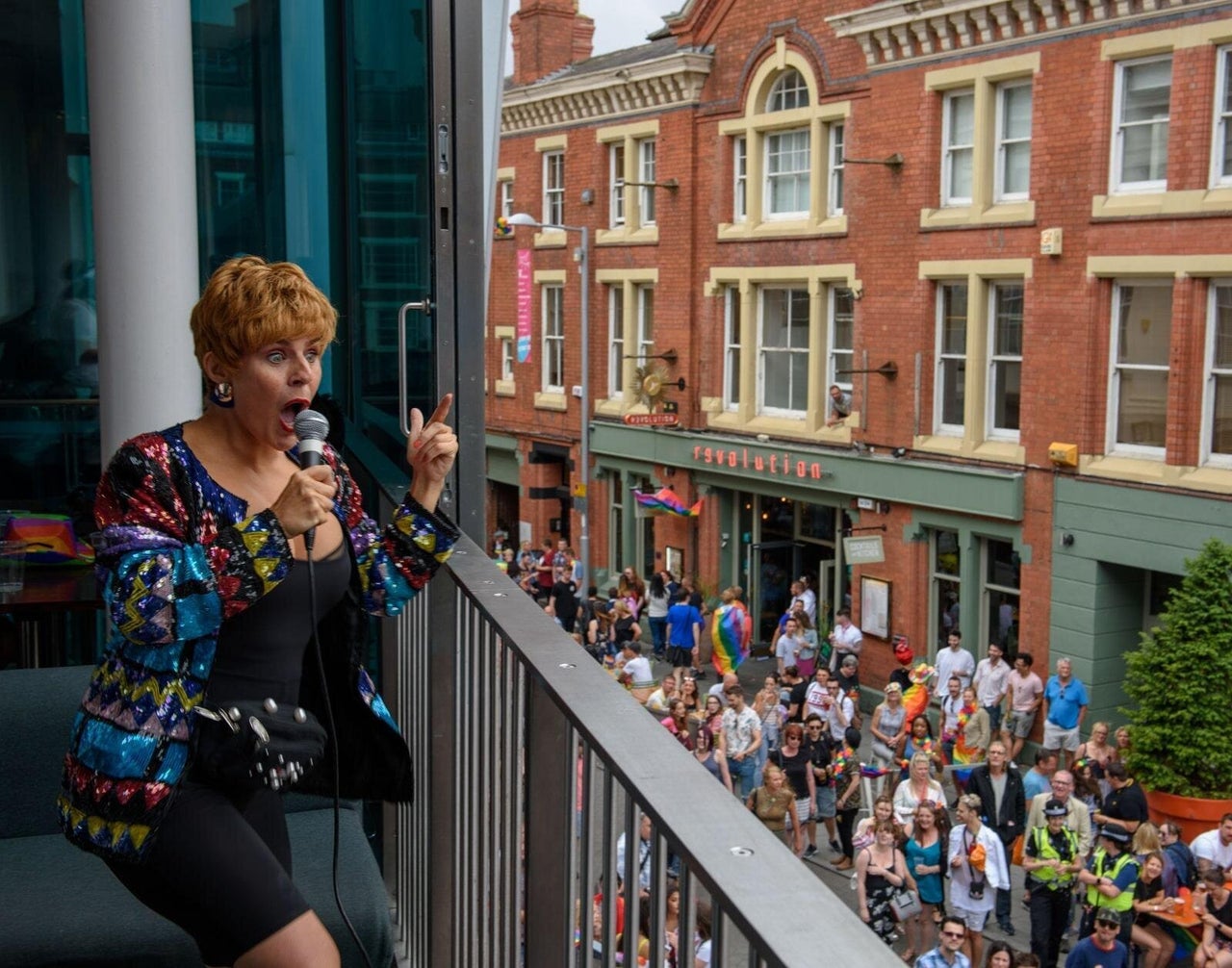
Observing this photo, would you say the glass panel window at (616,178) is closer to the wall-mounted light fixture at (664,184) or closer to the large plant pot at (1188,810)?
the wall-mounted light fixture at (664,184)

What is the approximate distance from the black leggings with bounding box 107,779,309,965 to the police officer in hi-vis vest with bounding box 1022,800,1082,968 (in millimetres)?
9664

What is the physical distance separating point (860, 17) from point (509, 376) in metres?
13.5

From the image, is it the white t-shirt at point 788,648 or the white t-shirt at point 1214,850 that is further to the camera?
the white t-shirt at point 788,648

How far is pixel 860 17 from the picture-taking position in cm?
2083

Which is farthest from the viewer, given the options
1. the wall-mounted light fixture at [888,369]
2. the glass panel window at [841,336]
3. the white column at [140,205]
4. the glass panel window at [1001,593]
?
the glass panel window at [841,336]

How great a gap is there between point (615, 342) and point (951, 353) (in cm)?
918

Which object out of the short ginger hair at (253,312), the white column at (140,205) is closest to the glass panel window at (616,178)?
the white column at (140,205)

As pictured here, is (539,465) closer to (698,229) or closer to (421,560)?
(698,229)

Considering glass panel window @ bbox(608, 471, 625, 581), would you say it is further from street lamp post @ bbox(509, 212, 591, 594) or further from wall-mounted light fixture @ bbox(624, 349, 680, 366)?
wall-mounted light fixture @ bbox(624, 349, 680, 366)

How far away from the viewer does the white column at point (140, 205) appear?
299 centimetres

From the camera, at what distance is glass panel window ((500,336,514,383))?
32.2 m

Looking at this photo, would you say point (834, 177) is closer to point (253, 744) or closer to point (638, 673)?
point (638, 673)

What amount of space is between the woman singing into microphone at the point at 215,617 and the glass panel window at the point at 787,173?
70.7 ft

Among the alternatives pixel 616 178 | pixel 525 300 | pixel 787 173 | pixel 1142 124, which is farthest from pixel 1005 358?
pixel 525 300
